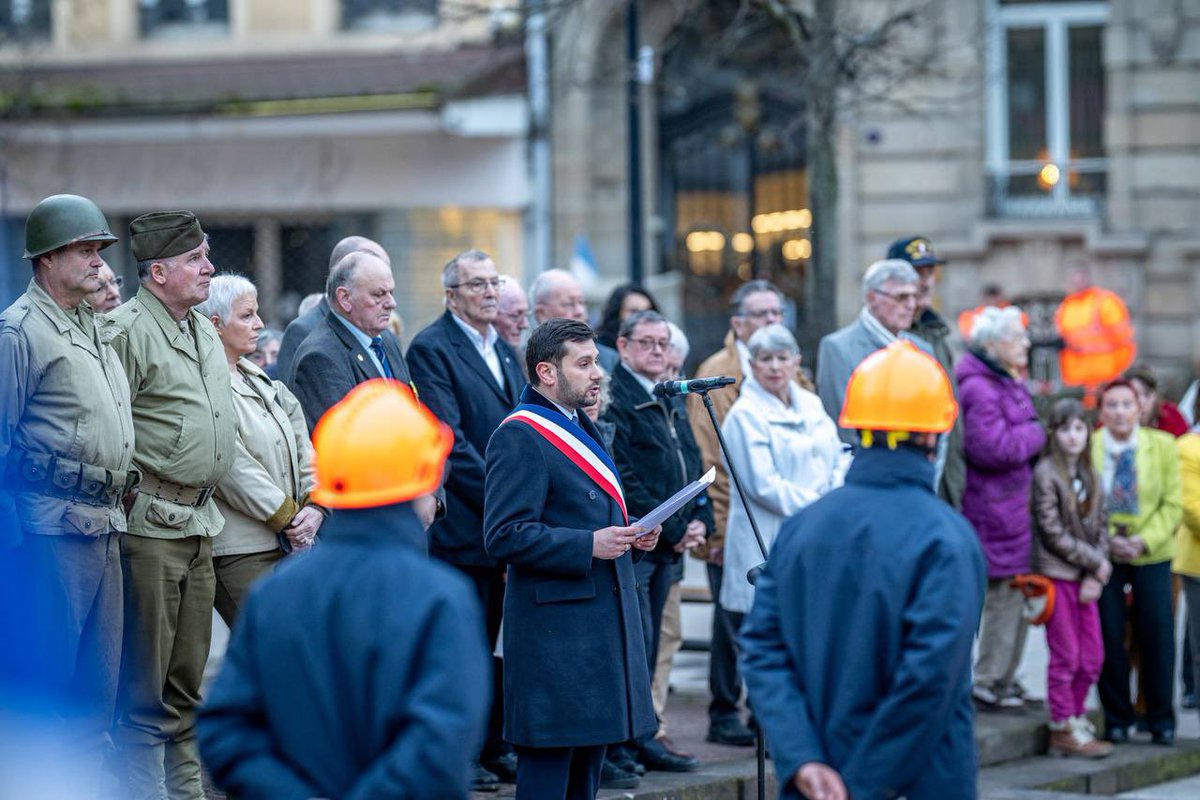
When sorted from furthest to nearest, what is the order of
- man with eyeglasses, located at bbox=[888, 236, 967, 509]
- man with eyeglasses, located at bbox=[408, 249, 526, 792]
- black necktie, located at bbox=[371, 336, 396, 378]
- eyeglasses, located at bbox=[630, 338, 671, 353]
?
man with eyeglasses, located at bbox=[888, 236, 967, 509]
eyeglasses, located at bbox=[630, 338, 671, 353]
man with eyeglasses, located at bbox=[408, 249, 526, 792]
black necktie, located at bbox=[371, 336, 396, 378]

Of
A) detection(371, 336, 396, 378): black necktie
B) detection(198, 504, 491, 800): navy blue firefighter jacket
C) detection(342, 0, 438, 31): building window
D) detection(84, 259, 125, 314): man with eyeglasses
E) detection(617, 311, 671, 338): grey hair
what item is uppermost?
detection(342, 0, 438, 31): building window

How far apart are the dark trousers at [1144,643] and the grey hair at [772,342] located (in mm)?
2616

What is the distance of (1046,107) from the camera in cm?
2072

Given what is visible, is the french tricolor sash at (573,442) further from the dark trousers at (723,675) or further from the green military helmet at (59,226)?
the dark trousers at (723,675)

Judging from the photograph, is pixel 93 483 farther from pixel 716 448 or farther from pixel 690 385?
pixel 716 448

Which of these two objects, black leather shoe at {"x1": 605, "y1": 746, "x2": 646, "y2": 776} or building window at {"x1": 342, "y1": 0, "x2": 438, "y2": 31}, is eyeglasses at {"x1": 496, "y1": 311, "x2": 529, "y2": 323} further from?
building window at {"x1": 342, "y1": 0, "x2": 438, "y2": 31}

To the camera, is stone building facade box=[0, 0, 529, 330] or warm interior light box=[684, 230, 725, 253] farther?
warm interior light box=[684, 230, 725, 253]

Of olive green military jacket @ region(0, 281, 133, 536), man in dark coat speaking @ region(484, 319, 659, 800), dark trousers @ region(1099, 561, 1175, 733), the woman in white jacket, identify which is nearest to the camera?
olive green military jacket @ region(0, 281, 133, 536)

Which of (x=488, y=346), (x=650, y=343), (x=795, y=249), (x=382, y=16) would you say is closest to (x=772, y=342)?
(x=650, y=343)

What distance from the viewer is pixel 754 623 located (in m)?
5.01

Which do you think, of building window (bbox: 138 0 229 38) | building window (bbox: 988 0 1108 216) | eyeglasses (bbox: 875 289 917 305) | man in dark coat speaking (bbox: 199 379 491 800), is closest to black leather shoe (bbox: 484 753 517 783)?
eyeglasses (bbox: 875 289 917 305)

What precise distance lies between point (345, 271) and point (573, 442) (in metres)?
1.50

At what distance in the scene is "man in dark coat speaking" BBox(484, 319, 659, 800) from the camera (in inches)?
245

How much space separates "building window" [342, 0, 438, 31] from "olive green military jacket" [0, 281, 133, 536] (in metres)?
15.5
